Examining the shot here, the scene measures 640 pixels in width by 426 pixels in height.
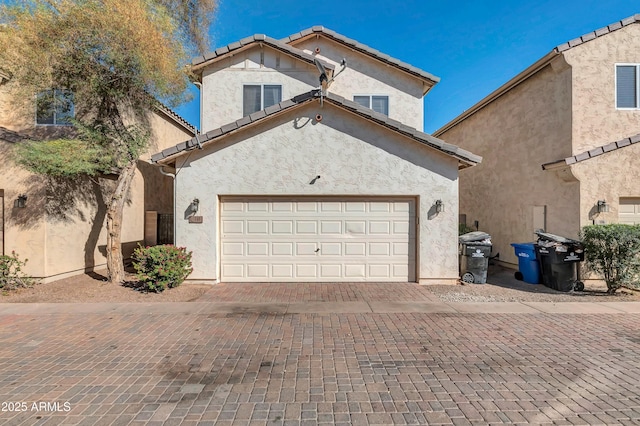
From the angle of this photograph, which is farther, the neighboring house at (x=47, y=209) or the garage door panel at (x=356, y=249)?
the garage door panel at (x=356, y=249)

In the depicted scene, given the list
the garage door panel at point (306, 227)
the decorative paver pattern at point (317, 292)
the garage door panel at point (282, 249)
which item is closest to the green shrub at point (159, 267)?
the decorative paver pattern at point (317, 292)

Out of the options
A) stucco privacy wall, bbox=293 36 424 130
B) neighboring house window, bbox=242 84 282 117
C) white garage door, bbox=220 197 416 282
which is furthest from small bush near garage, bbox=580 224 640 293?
neighboring house window, bbox=242 84 282 117

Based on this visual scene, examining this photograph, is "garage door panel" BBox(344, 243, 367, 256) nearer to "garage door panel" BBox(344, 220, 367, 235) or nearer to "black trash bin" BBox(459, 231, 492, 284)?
"garage door panel" BBox(344, 220, 367, 235)

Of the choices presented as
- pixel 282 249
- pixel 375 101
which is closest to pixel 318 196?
pixel 282 249

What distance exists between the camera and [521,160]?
37.2 feet

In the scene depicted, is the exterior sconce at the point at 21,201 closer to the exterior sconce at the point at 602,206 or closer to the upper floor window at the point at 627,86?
the exterior sconce at the point at 602,206

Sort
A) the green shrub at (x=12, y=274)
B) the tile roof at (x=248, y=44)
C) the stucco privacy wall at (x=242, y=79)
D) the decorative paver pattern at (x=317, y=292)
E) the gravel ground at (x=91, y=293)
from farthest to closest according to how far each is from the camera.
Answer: the stucco privacy wall at (x=242, y=79)
the tile roof at (x=248, y=44)
the green shrub at (x=12, y=274)
the decorative paver pattern at (x=317, y=292)
the gravel ground at (x=91, y=293)

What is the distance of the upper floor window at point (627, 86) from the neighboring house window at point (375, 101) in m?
7.02

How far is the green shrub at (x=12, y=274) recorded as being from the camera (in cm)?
793

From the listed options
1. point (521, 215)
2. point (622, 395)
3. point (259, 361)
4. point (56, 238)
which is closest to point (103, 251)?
point (56, 238)

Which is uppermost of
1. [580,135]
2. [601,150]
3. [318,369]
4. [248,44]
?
[248,44]

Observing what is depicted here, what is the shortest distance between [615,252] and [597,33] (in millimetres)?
6695

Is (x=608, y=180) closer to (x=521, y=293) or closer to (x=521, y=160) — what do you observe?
(x=521, y=160)

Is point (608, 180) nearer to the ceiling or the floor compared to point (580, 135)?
nearer to the floor
